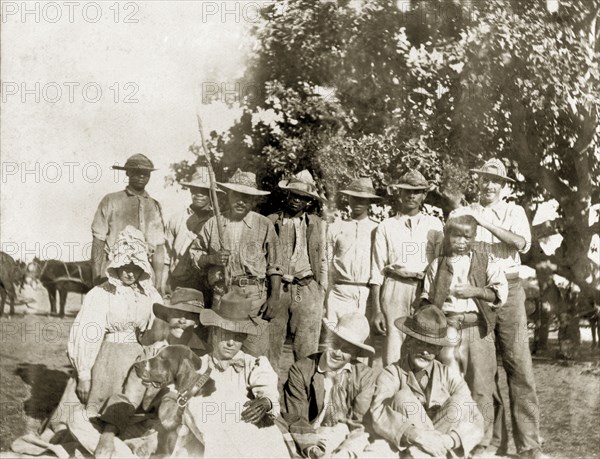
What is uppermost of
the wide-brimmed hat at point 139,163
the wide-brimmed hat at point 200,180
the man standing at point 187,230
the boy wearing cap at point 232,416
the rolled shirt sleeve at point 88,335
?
the wide-brimmed hat at point 139,163

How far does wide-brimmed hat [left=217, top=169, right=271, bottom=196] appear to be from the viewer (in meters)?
7.46

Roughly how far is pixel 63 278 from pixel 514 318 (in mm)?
3380

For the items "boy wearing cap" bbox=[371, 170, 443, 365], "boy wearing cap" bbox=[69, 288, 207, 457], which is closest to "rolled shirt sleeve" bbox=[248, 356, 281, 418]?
"boy wearing cap" bbox=[69, 288, 207, 457]

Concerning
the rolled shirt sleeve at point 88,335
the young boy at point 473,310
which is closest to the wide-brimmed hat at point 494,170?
the young boy at point 473,310

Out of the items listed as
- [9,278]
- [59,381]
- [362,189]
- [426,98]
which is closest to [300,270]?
[362,189]

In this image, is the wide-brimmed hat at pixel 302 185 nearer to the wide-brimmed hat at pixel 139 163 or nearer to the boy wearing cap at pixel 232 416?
the wide-brimmed hat at pixel 139 163

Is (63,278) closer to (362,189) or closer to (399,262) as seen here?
(362,189)

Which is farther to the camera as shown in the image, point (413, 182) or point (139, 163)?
point (139, 163)

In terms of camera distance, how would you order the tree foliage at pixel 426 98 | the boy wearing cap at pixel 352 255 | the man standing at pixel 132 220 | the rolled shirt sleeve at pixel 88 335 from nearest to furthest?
the rolled shirt sleeve at pixel 88 335 < the boy wearing cap at pixel 352 255 < the man standing at pixel 132 220 < the tree foliage at pixel 426 98

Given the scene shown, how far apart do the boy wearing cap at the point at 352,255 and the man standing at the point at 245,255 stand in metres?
0.42

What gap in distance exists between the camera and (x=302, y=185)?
294 inches

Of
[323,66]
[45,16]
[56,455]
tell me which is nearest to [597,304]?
[323,66]

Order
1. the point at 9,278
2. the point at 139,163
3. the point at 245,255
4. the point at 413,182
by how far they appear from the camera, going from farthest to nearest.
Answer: the point at 9,278 → the point at 139,163 → the point at 413,182 → the point at 245,255

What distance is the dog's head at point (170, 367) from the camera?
22.7ft
